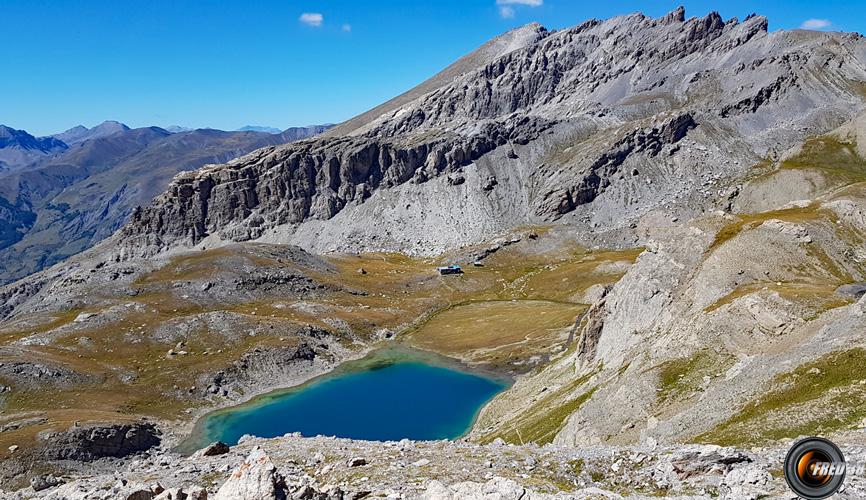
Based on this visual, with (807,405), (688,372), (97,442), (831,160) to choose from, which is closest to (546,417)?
(688,372)

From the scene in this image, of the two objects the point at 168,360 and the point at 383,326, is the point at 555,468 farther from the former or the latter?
the point at 383,326

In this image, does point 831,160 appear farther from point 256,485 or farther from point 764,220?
point 256,485

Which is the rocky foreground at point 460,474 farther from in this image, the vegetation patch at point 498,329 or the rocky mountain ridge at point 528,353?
the vegetation patch at point 498,329

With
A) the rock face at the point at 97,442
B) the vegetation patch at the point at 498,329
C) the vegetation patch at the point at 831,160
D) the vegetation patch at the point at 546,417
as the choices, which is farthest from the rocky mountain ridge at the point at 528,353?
the vegetation patch at the point at 831,160

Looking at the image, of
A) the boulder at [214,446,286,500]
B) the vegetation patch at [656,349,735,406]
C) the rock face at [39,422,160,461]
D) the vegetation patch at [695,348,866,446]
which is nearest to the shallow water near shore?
the rock face at [39,422,160,461]

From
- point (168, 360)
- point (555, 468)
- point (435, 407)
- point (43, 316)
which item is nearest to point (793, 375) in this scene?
point (555, 468)

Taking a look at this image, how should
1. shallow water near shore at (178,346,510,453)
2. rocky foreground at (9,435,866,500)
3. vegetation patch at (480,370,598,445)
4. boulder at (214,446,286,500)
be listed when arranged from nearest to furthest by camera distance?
boulder at (214,446,286,500)
rocky foreground at (9,435,866,500)
vegetation patch at (480,370,598,445)
shallow water near shore at (178,346,510,453)

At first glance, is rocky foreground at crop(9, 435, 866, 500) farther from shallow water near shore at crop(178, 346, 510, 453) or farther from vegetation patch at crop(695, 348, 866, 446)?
shallow water near shore at crop(178, 346, 510, 453)
